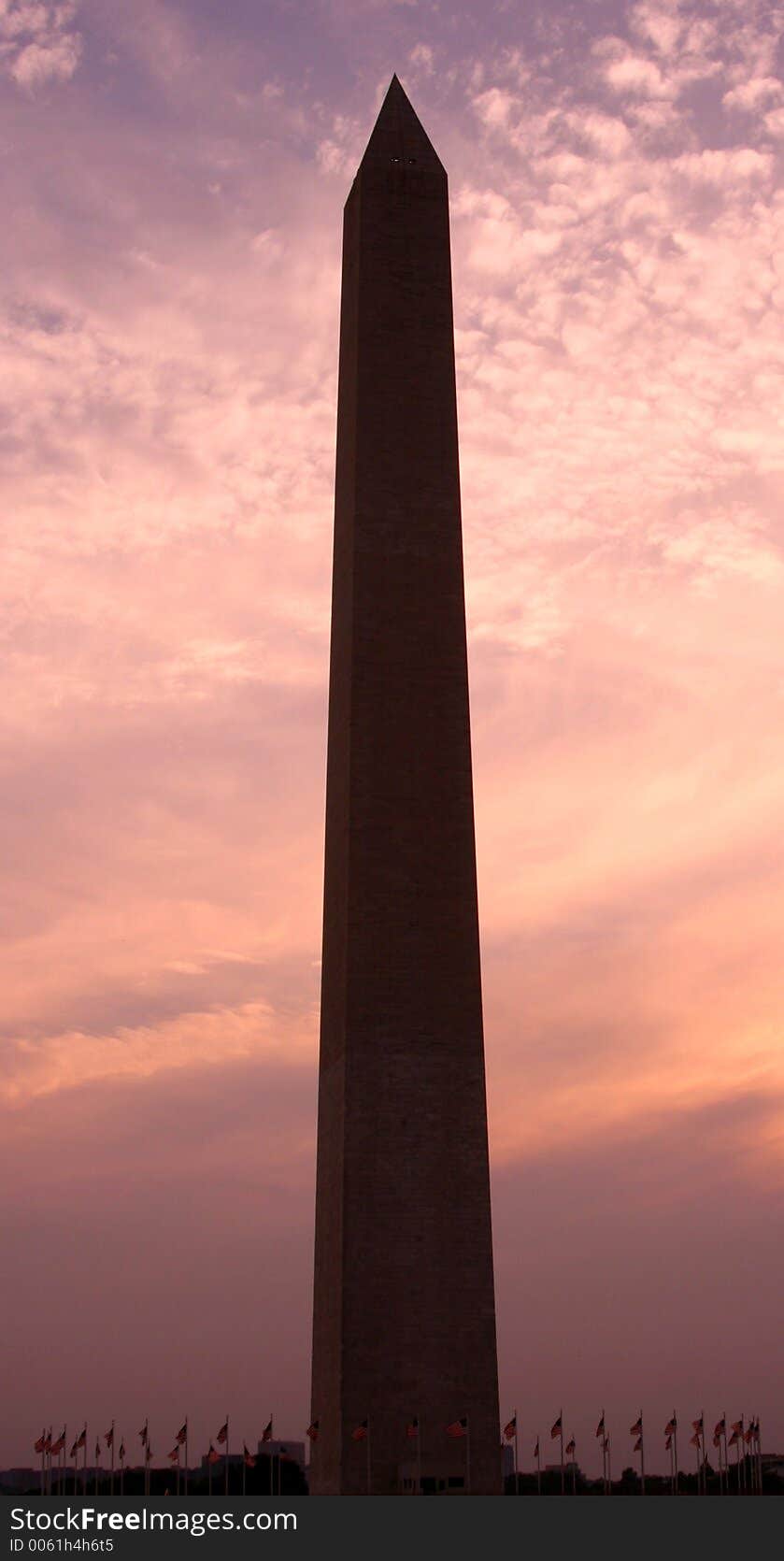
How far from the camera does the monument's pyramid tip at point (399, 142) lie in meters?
43.1

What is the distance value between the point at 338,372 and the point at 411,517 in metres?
5.93

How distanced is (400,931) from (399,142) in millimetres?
17892

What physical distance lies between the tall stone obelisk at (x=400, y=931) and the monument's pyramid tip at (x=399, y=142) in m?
0.31

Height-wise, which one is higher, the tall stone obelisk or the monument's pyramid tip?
the monument's pyramid tip

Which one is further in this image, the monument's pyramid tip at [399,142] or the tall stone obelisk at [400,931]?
the monument's pyramid tip at [399,142]

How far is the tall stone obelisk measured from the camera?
116 ft

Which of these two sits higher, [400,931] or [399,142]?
[399,142]

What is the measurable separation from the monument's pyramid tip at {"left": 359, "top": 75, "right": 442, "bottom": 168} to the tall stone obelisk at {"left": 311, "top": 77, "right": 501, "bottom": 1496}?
309 mm

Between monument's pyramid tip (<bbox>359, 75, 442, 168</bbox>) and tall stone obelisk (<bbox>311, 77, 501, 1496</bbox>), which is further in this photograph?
monument's pyramid tip (<bbox>359, 75, 442, 168</bbox>)

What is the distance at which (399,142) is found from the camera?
43.3 metres

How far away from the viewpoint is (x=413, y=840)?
38.1 m

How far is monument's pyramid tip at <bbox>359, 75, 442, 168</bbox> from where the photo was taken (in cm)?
4312

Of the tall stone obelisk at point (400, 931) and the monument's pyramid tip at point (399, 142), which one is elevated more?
the monument's pyramid tip at point (399, 142)
